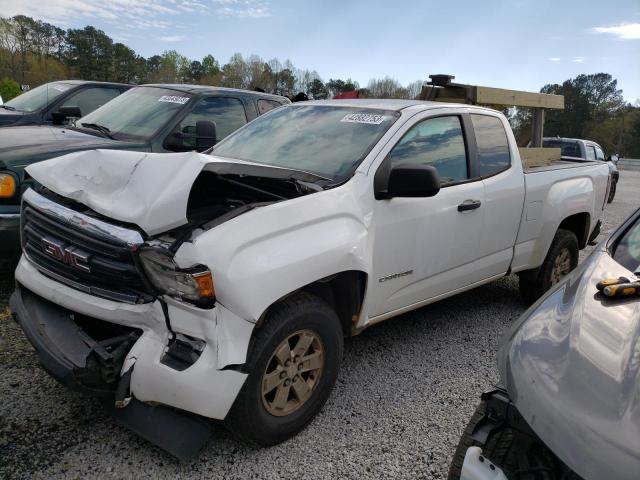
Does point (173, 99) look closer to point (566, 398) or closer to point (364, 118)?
point (364, 118)

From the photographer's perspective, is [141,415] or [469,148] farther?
[469,148]

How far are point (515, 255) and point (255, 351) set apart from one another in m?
2.85

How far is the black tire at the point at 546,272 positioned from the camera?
4.88 m

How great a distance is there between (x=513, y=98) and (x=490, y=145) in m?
1.71

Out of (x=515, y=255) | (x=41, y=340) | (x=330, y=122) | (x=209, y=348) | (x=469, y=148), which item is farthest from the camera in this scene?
(x=515, y=255)

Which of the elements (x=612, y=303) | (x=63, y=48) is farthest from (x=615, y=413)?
(x=63, y=48)

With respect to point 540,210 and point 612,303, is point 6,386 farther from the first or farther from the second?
point 540,210

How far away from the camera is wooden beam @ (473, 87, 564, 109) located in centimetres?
529

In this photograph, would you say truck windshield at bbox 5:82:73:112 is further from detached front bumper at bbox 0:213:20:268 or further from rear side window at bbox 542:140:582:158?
rear side window at bbox 542:140:582:158

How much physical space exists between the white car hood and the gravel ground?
1178mm

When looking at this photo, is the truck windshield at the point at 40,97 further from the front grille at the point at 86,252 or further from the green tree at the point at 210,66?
the green tree at the point at 210,66

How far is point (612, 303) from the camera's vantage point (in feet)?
6.08

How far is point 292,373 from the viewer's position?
8.90ft

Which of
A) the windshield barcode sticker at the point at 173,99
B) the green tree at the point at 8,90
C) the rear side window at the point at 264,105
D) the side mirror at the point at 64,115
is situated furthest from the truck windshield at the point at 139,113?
the green tree at the point at 8,90
